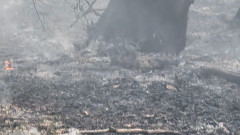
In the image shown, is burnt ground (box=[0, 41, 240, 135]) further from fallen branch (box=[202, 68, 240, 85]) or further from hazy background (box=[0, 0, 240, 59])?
hazy background (box=[0, 0, 240, 59])

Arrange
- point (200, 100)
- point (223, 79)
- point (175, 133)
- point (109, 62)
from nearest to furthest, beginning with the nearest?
point (175, 133) → point (200, 100) → point (223, 79) → point (109, 62)

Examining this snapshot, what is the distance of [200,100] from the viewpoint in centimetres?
698

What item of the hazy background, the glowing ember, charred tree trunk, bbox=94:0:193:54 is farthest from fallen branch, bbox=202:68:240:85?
the glowing ember

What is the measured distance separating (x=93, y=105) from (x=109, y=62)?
317 cm

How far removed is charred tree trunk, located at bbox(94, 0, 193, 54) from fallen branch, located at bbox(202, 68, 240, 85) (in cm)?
244

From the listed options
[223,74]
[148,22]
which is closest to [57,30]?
[148,22]

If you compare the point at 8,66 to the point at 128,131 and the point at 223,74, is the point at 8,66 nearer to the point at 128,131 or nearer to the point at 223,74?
the point at 128,131

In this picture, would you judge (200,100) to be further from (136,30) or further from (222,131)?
(136,30)

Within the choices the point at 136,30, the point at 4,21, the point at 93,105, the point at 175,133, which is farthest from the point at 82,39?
the point at 175,133

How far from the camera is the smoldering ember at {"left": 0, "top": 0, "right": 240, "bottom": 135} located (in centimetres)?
586

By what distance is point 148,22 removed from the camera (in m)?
10.9

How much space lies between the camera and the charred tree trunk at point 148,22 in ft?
35.0

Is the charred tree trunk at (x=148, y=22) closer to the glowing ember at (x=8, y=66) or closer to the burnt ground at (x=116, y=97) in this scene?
the burnt ground at (x=116, y=97)

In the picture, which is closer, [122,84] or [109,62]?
[122,84]
